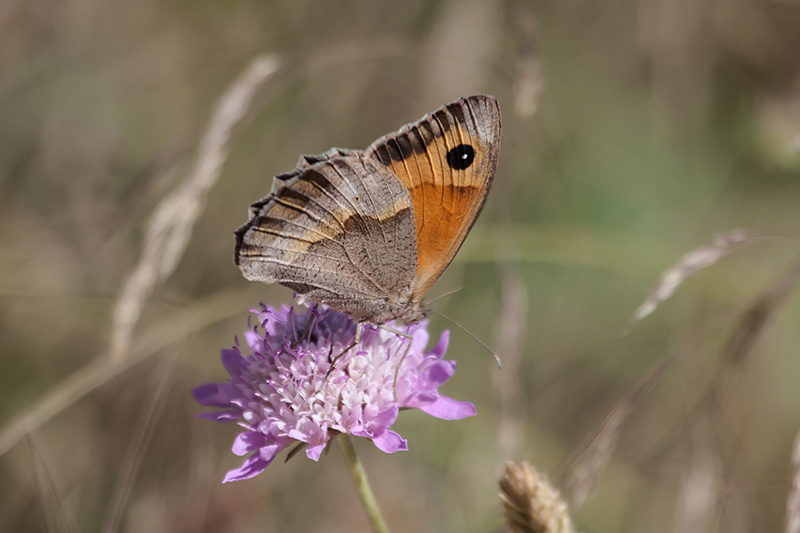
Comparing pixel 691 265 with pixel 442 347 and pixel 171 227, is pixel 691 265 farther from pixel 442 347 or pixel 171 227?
pixel 171 227

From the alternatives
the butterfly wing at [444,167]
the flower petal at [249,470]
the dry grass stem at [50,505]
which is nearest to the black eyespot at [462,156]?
the butterfly wing at [444,167]

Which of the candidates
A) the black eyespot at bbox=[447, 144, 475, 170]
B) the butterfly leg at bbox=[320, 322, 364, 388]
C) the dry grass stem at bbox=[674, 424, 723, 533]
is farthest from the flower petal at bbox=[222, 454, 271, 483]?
the dry grass stem at bbox=[674, 424, 723, 533]

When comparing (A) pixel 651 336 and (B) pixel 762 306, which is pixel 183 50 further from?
(B) pixel 762 306

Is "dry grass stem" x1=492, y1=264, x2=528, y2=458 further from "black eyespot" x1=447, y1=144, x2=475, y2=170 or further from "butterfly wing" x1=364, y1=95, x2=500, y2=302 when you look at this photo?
"black eyespot" x1=447, y1=144, x2=475, y2=170

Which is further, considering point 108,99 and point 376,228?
point 108,99

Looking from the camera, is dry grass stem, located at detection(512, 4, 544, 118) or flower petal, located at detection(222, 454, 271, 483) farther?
dry grass stem, located at detection(512, 4, 544, 118)

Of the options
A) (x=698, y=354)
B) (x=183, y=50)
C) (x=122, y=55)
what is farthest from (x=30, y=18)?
(x=698, y=354)
